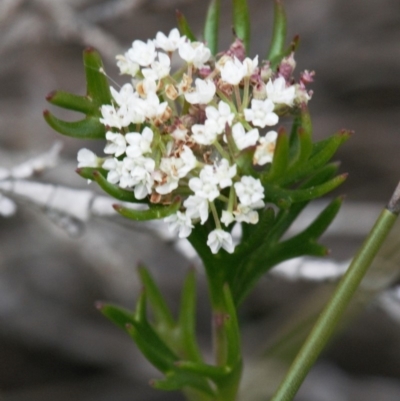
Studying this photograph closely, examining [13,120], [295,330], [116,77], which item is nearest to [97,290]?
[13,120]

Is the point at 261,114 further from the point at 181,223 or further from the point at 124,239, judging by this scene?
the point at 124,239

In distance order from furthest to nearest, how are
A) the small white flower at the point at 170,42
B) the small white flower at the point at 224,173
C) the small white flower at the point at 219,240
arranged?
the small white flower at the point at 170,42
the small white flower at the point at 219,240
the small white flower at the point at 224,173

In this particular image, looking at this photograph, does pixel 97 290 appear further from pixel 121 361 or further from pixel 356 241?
pixel 356 241

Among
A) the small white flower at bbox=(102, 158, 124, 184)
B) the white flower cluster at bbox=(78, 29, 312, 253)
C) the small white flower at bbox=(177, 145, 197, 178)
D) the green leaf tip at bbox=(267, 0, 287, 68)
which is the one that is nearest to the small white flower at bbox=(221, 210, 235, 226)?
the white flower cluster at bbox=(78, 29, 312, 253)

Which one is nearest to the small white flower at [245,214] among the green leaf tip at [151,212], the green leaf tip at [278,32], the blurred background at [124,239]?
the green leaf tip at [151,212]

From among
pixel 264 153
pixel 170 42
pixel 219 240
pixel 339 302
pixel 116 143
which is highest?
pixel 170 42

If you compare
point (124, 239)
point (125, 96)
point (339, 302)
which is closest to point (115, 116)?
point (125, 96)

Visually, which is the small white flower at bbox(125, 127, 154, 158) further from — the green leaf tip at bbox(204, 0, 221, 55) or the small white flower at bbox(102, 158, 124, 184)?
the green leaf tip at bbox(204, 0, 221, 55)

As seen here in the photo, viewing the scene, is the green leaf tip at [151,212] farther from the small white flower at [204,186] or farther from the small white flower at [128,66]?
the small white flower at [128,66]
